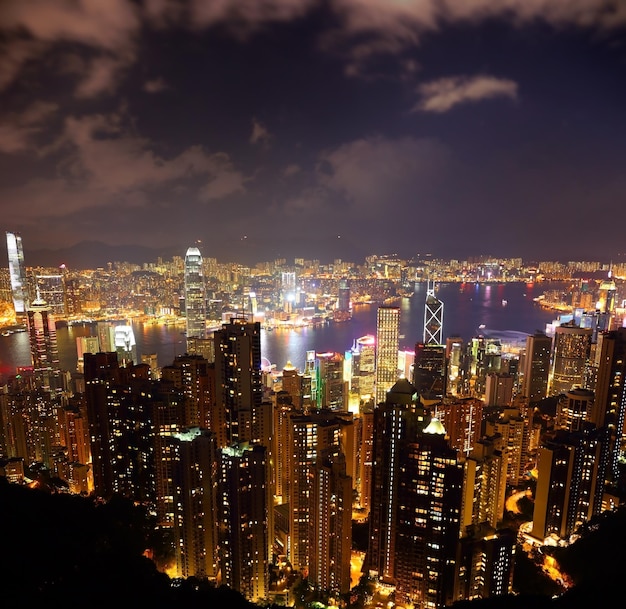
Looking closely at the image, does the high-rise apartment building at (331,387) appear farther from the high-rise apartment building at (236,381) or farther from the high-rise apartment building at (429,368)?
the high-rise apartment building at (236,381)

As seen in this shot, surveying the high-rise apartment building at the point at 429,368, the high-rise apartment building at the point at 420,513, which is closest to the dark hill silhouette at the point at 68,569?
the high-rise apartment building at the point at 420,513

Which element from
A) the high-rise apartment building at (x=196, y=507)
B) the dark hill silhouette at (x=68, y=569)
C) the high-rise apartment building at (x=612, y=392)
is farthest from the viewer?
the high-rise apartment building at (x=612, y=392)

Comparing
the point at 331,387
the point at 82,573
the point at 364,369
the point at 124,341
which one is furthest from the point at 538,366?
the point at 82,573

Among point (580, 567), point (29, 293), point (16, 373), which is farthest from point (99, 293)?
point (580, 567)

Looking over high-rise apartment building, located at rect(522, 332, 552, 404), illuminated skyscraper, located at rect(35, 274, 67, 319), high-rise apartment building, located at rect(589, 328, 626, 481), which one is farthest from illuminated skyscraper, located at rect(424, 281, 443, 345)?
illuminated skyscraper, located at rect(35, 274, 67, 319)

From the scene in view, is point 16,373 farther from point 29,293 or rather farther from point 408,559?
point 408,559

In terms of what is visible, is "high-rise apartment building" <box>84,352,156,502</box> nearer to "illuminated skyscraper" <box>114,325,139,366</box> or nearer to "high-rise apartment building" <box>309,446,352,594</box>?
"high-rise apartment building" <box>309,446,352,594</box>
